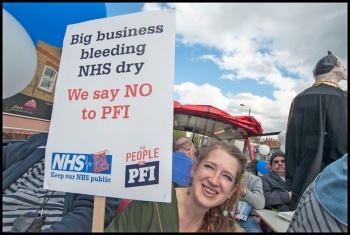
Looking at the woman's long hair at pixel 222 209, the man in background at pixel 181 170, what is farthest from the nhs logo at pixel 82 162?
the man in background at pixel 181 170

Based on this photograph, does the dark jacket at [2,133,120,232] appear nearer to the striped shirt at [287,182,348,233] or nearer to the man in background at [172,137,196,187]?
the man in background at [172,137,196,187]

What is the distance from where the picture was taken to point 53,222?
126 centimetres

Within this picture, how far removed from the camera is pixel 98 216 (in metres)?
0.98

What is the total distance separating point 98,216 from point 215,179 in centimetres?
68

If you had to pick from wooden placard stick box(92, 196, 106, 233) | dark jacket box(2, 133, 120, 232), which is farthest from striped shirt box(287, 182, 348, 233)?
dark jacket box(2, 133, 120, 232)

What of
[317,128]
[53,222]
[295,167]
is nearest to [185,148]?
[295,167]

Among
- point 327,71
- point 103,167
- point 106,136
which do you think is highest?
point 327,71

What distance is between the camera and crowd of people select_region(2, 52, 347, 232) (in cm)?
92

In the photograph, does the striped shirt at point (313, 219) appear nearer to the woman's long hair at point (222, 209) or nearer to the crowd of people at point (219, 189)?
the crowd of people at point (219, 189)

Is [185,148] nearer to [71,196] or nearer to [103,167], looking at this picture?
[71,196]

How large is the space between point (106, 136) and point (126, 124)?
11 cm

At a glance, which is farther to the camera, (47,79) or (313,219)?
(47,79)

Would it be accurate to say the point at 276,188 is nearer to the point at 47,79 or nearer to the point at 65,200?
the point at 65,200

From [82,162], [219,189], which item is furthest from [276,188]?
[82,162]
